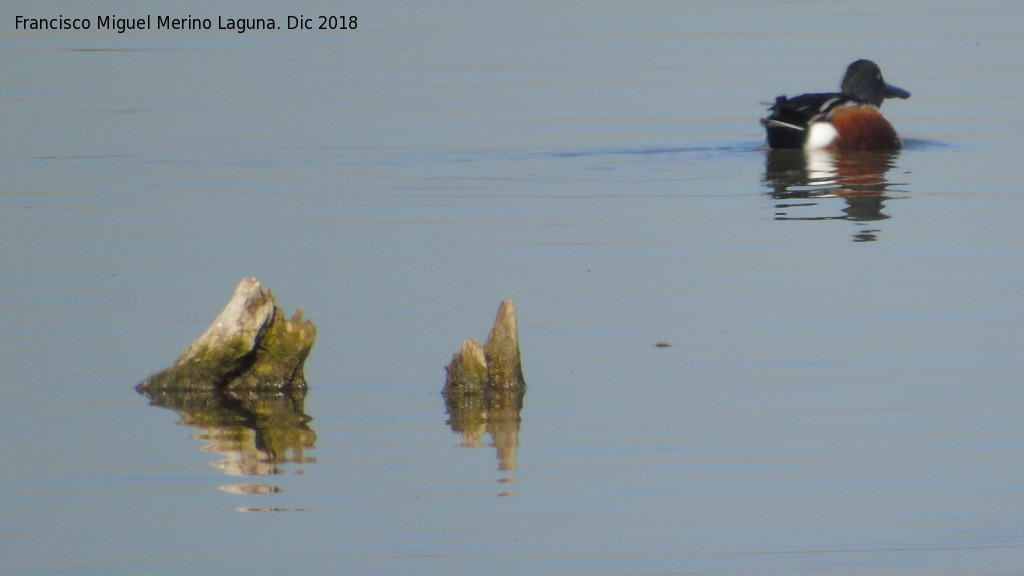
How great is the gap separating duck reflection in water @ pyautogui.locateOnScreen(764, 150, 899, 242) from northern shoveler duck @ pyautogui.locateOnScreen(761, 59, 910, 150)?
96mm

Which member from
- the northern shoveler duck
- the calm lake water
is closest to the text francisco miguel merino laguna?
the calm lake water

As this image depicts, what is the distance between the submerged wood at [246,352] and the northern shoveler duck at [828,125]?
31.9ft

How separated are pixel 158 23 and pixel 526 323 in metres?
19.2

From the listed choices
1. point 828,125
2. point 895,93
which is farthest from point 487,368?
point 895,93

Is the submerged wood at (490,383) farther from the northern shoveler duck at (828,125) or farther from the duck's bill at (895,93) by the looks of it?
the duck's bill at (895,93)

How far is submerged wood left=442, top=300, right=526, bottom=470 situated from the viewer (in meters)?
8.17

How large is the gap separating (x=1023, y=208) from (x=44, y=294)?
7316 millimetres

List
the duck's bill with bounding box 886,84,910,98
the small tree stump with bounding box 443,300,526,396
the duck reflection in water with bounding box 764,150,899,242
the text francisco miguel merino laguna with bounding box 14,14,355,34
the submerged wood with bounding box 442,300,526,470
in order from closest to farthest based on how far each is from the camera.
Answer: the submerged wood with bounding box 442,300,526,470 → the small tree stump with bounding box 443,300,526,396 → the duck reflection in water with bounding box 764,150,899,242 → the duck's bill with bounding box 886,84,910,98 → the text francisco miguel merino laguna with bounding box 14,14,355,34

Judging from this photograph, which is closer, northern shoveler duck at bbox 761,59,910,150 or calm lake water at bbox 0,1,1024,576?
calm lake water at bbox 0,1,1024,576

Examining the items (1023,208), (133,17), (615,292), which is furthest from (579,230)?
(133,17)

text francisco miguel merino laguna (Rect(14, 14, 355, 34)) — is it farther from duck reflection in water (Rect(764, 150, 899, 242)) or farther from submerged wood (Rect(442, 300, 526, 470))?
submerged wood (Rect(442, 300, 526, 470))

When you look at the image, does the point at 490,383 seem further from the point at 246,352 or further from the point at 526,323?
the point at 526,323

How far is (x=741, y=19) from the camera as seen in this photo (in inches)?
1176

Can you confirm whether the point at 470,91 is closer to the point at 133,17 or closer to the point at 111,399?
the point at 133,17
